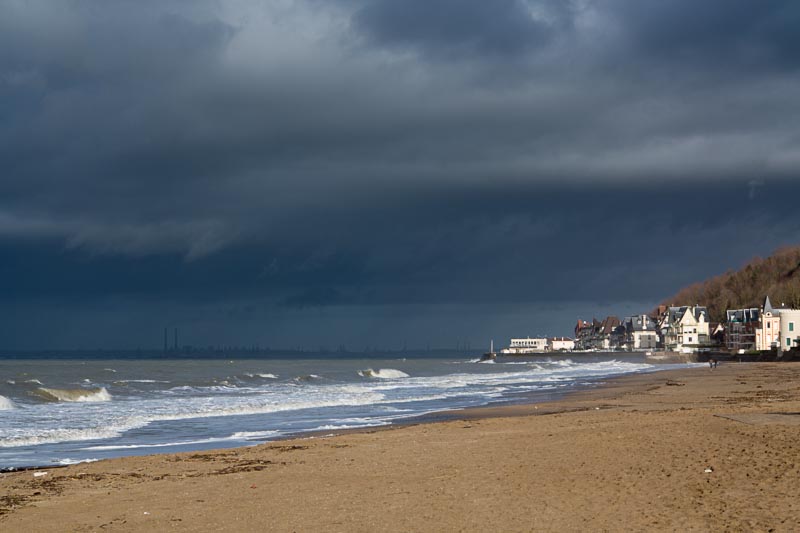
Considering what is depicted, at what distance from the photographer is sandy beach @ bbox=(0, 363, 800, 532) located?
11500 mm

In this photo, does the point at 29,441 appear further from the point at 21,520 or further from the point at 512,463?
the point at 512,463

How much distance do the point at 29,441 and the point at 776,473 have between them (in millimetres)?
20796

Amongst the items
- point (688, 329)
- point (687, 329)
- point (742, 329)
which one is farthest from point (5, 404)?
point (688, 329)

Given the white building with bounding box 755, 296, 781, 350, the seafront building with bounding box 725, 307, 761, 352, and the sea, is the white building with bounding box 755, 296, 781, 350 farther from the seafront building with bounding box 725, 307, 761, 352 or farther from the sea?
the sea

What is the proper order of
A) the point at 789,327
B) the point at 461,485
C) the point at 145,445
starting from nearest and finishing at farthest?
1. the point at 461,485
2. the point at 145,445
3. the point at 789,327

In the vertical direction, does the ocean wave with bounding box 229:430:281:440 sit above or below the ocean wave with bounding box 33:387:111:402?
above

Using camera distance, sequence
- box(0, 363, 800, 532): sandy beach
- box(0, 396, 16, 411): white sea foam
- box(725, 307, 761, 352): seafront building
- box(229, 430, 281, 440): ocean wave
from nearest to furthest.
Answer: box(0, 363, 800, 532): sandy beach → box(229, 430, 281, 440): ocean wave → box(0, 396, 16, 411): white sea foam → box(725, 307, 761, 352): seafront building

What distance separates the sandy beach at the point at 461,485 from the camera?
11500 mm

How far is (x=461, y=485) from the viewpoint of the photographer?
14.2 m

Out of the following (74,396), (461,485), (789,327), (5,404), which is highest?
(789,327)

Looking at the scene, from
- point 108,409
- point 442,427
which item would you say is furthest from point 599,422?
point 108,409

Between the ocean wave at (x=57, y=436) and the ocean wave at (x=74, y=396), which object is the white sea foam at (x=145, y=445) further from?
the ocean wave at (x=74, y=396)

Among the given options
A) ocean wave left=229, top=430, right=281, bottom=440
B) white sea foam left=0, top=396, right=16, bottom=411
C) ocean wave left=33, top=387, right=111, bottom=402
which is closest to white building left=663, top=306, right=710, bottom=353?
ocean wave left=33, top=387, right=111, bottom=402

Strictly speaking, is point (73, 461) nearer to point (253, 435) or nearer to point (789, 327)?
point (253, 435)
